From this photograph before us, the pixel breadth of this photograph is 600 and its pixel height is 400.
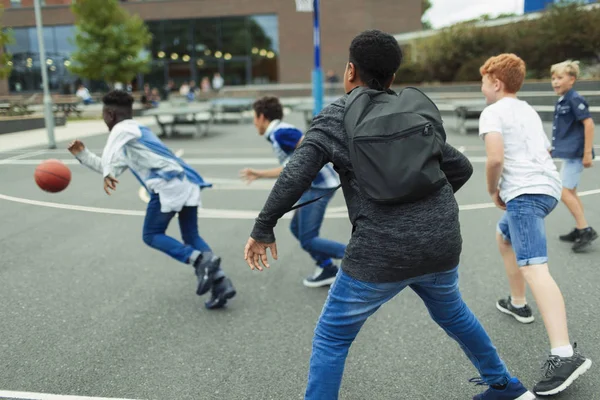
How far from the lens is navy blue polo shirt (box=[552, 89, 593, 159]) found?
5.29m

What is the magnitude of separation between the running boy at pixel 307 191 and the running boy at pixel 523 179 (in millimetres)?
1500

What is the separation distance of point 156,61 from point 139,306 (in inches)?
1706

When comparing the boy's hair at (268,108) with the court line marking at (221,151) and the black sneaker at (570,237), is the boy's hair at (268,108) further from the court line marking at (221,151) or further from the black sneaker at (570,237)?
the court line marking at (221,151)

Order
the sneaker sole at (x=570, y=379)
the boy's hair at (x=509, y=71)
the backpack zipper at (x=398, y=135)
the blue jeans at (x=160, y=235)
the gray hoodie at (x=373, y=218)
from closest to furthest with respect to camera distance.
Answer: the backpack zipper at (x=398, y=135), the gray hoodie at (x=373, y=218), the sneaker sole at (x=570, y=379), the boy's hair at (x=509, y=71), the blue jeans at (x=160, y=235)

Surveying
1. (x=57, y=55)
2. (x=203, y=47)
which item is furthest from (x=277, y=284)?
(x=57, y=55)

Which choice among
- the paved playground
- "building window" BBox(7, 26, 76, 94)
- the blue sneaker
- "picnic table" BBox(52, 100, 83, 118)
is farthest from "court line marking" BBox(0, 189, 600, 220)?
"building window" BBox(7, 26, 76, 94)

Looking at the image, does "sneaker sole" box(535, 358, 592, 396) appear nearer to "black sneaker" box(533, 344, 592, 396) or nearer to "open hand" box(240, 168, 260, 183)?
"black sneaker" box(533, 344, 592, 396)

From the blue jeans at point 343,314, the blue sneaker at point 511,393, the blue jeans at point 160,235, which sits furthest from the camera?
the blue jeans at point 160,235

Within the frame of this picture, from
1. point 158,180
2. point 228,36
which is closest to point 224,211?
point 158,180

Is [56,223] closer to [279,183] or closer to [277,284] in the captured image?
[277,284]

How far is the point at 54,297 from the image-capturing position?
466cm

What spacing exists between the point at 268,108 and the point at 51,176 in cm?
203

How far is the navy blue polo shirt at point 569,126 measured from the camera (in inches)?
208

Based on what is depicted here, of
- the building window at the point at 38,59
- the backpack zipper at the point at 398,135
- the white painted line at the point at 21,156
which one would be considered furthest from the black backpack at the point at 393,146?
the building window at the point at 38,59
